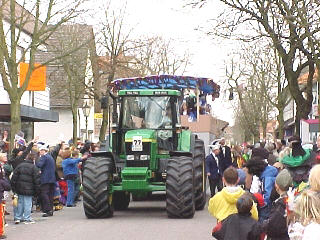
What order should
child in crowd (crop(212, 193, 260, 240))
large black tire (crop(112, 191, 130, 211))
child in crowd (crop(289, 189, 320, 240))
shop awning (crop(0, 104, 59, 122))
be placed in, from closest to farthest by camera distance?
child in crowd (crop(289, 189, 320, 240)) → child in crowd (crop(212, 193, 260, 240)) → large black tire (crop(112, 191, 130, 211)) → shop awning (crop(0, 104, 59, 122))

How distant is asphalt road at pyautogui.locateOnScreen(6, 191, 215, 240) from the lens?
530 inches

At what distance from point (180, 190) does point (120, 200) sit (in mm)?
3127

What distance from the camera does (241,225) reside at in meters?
7.76

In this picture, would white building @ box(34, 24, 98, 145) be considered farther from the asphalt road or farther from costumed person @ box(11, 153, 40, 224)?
costumed person @ box(11, 153, 40, 224)

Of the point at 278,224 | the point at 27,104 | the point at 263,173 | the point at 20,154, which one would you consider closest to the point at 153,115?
the point at 20,154

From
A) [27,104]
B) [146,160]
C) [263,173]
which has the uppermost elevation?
[27,104]

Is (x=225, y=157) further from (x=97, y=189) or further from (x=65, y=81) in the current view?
(x=65, y=81)

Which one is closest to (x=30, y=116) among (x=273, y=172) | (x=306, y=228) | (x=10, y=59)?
(x=10, y=59)

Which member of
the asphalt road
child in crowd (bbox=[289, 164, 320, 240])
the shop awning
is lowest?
the asphalt road

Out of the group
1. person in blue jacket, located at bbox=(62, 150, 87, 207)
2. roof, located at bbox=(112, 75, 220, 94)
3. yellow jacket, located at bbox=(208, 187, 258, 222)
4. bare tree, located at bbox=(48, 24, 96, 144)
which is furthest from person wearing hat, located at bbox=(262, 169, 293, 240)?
bare tree, located at bbox=(48, 24, 96, 144)

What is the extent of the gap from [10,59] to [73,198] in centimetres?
600

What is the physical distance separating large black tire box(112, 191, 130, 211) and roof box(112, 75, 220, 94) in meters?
4.13

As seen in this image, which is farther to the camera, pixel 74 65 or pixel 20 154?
pixel 74 65

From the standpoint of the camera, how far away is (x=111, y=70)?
139 feet
